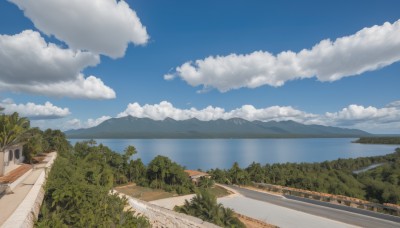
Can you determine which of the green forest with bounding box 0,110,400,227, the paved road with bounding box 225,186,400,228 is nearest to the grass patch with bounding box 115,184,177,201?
the green forest with bounding box 0,110,400,227

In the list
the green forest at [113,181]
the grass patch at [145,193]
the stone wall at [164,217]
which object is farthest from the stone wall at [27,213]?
the grass patch at [145,193]

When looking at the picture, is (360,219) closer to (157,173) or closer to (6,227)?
(6,227)

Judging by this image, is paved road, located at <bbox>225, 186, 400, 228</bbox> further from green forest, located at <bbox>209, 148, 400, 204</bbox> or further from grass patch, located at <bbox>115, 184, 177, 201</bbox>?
green forest, located at <bbox>209, 148, 400, 204</bbox>

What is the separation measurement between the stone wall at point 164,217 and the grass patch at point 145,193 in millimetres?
11851

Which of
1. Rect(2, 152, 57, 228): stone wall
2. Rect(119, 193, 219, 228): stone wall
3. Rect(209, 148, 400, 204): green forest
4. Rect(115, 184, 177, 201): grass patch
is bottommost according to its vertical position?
Rect(209, 148, 400, 204): green forest

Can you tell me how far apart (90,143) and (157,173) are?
14.2 m

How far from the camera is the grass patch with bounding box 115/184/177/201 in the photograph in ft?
89.8

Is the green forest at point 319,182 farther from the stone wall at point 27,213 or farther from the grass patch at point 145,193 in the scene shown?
the stone wall at point 27,213

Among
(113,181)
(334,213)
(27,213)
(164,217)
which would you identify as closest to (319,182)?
(334,213)

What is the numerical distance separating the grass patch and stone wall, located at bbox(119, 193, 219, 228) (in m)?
11.9

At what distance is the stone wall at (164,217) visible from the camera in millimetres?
12030

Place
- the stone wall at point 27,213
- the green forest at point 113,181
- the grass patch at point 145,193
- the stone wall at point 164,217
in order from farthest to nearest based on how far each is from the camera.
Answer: the grass patch at point 145,193, the stone wall at point 164,217, the green forest at point 113,181, the stone wall at point 27,213

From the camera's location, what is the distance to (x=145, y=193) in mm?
29406

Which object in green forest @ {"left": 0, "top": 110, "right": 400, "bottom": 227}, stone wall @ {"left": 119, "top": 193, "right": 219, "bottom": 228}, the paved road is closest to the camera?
green forest @ {"left": 0, "top": 110, "right": 400, "bottom": 227}
